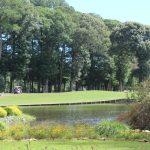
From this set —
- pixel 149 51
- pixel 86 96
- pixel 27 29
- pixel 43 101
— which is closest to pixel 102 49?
pixel 149 51

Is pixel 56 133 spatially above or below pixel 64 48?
below

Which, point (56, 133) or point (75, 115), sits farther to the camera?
point (75, 115)

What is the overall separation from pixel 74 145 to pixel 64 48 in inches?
3113

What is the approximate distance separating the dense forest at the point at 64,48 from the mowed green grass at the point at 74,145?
209 ft

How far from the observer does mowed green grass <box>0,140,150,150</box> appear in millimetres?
15891

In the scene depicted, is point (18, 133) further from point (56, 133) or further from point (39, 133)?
point (56, 133)

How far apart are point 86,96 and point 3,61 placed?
2158 cm

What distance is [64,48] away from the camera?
313 feet

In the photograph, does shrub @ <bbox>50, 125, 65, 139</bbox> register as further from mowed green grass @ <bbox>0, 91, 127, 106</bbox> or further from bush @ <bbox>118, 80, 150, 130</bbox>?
mowed green grass @ <bbox>0, 91, 127, 106</bbox>

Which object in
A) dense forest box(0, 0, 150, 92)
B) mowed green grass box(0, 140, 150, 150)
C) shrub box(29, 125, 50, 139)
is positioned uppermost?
dense forest box(0, 0, 150, 92)

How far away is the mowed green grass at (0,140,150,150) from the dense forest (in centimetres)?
6356

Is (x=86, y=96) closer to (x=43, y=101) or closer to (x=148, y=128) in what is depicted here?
(x=43, y=101)

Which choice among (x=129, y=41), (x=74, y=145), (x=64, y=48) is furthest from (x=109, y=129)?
(x=64, y=48)

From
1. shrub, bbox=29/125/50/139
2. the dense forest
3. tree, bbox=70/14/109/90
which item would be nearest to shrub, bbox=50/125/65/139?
shrub, bbox=29/125/50/139
